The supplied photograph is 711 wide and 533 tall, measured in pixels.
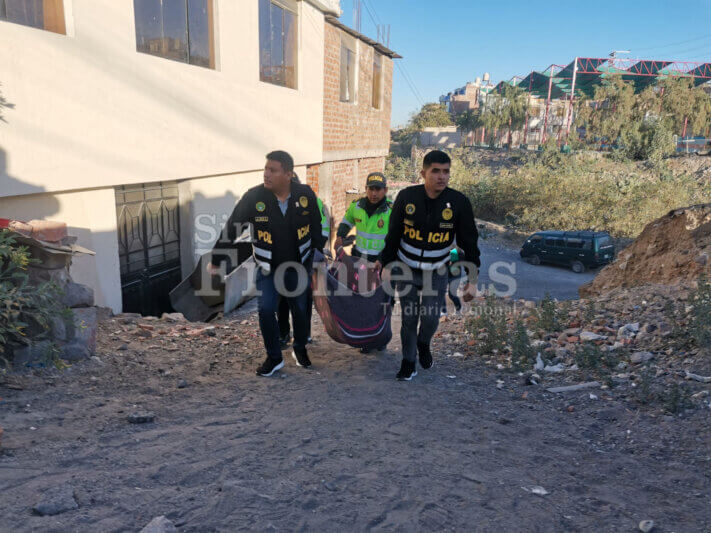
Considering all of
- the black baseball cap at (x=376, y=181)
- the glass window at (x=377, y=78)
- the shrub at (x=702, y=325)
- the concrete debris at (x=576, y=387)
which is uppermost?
the glass window at (x=377, y=78)

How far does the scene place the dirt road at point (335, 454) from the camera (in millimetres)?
2055

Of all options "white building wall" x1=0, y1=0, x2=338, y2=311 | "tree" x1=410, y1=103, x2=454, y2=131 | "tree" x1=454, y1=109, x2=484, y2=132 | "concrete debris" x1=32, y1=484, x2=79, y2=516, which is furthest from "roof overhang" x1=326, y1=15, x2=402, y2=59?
"tree" x1=410, y1=103, x2=454, y2=131

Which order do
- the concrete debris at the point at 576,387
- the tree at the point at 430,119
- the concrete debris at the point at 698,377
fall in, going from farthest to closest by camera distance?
the tree at the point at 430,119, the concrete debris at the point at 576,387, the concrete debris at the point at 698,377

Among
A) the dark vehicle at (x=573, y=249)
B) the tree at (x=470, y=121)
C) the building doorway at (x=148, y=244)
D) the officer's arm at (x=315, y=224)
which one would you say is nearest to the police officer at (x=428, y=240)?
the officer's arm at (x=315, y=224)

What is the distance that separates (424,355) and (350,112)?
9981 millimetres

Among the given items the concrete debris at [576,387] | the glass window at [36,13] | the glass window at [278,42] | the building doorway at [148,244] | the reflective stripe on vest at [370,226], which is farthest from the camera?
the glass window at [278,42]

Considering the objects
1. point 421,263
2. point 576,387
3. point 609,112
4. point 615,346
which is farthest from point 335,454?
point 609,112

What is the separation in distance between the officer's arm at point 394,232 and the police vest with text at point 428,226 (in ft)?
Answer: 0.10

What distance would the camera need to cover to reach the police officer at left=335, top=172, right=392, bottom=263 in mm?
5383

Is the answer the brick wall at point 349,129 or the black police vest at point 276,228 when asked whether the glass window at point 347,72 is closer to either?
the brick wall at point 349,129

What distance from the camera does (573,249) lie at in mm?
16578

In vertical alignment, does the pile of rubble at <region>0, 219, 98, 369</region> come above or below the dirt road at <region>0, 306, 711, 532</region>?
above

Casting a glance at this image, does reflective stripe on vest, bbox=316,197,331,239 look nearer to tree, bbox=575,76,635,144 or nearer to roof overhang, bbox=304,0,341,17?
roof overhang, bbox=304,0,341,17

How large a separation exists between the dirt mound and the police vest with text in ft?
12.0
